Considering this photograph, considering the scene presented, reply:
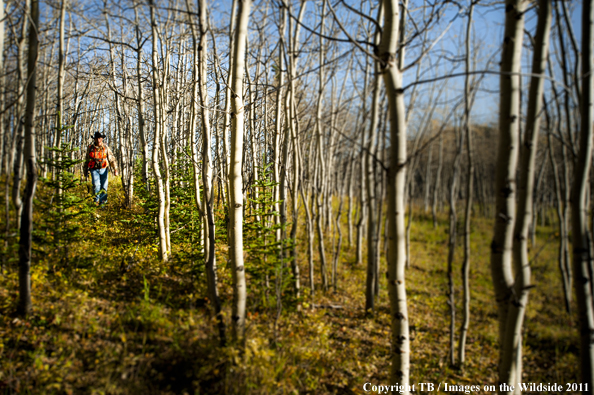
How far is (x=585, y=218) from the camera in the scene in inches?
91.1

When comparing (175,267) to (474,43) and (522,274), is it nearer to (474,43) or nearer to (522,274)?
(522,274)

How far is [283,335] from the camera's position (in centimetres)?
345

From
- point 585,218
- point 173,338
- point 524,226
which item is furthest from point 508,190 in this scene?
point 173,338

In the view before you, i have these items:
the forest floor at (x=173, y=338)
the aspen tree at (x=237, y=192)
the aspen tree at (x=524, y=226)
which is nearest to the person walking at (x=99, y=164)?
the forest floor at (x=173, y=338)

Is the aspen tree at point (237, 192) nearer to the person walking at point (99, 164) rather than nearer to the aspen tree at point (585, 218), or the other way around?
the person walking at point (99, 164)

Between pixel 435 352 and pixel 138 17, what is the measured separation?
6797 mm

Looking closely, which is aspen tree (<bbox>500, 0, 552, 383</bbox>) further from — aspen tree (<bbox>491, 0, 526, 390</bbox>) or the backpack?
the backpack

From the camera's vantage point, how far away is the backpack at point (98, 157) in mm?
4585

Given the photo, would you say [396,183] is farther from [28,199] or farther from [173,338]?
[28,199]

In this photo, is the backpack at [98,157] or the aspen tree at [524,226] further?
the backpack at [98,157]

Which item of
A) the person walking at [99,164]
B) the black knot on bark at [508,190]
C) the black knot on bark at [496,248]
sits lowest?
the black knot on bark at [496,248]

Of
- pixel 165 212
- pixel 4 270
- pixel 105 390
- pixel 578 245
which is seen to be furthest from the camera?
pixel 165 212

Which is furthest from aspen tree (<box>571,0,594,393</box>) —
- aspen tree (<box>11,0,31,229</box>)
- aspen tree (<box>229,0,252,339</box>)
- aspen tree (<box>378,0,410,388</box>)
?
aspen tree (<box>11,0,31,229</box>)

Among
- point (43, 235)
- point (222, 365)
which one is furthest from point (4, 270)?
point (222, 365)
